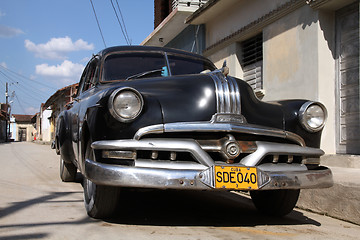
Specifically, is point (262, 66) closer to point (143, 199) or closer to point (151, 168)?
point (143, 199)

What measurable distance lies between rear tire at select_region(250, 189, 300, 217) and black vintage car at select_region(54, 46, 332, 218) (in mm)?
479

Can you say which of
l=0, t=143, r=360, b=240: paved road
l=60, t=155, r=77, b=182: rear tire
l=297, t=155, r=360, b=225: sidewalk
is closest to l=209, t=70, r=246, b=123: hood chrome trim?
l=0, t=143, r=360, b=240: paved road

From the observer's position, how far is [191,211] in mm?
3711

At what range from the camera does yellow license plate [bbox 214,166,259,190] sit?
265 centimetres

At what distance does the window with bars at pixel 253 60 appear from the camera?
9.01 m

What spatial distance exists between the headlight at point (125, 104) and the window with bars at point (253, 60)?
21.3 feet

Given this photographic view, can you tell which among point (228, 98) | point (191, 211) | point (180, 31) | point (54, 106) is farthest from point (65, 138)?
point (54, 106)

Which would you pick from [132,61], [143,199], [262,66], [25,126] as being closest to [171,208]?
[143,199]

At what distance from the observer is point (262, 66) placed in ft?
29.2

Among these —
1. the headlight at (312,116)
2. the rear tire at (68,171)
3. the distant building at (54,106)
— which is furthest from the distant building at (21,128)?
the headlight at (312,116)

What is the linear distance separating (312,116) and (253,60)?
6298 mm

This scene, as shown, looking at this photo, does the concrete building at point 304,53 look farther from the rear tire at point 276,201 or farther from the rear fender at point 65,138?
the rear fender at point 65,138

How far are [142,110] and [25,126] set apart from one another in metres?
86.6

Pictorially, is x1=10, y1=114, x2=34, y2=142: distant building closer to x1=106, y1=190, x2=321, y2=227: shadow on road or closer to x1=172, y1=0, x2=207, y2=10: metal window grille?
x1=172, y1=0, x2=207, y2=10: metal window grille
